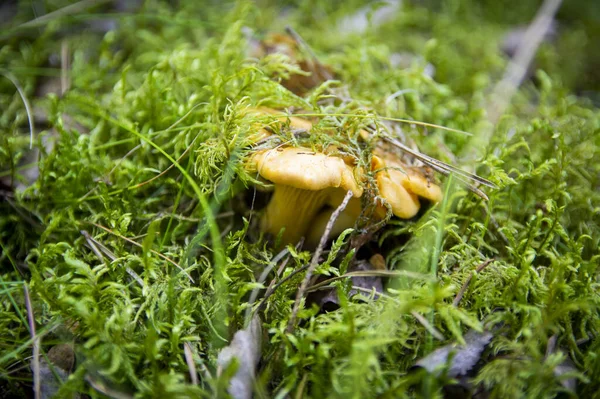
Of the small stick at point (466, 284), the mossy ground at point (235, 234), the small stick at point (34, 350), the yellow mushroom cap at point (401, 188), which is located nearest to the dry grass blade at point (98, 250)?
the mossy ground at point (235, 234)

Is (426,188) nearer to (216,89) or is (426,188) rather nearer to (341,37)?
(216,89)

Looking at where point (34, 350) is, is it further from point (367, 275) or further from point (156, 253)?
point (367, 275)

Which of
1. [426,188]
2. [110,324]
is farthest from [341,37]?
[110,324]

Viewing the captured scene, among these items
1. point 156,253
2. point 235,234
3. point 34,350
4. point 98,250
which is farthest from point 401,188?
point 34,350

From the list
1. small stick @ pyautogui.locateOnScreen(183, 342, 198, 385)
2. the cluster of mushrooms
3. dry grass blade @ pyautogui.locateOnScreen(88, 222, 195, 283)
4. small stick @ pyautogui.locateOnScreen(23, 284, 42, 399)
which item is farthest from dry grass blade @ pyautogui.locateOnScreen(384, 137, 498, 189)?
small stick @ pyautogui.locateOnScreen(23, 284, 42, 399)

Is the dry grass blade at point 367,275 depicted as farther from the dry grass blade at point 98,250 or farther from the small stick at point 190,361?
the dry grass blade at point 98,250
